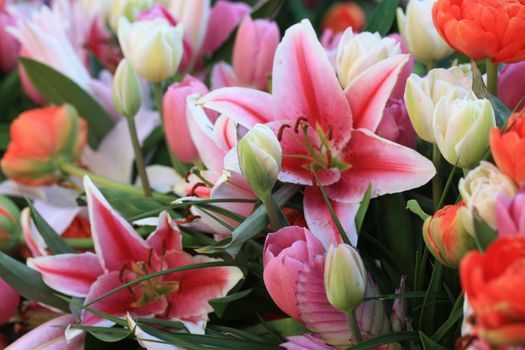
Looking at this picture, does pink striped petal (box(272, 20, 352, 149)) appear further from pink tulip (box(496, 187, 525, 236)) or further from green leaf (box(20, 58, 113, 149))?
green leaf (box(20, 58, 113, 149))

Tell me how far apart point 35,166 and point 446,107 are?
13.4 inches

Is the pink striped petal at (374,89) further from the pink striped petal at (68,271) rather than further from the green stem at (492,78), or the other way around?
the pink striped petal at (68,271)

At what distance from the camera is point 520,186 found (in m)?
0.31

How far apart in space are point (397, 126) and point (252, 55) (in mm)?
208

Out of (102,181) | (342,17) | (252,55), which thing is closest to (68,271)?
(102,181)

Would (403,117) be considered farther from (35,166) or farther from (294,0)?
(294,0)

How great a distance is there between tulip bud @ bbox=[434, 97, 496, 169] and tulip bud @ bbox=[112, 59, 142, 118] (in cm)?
22

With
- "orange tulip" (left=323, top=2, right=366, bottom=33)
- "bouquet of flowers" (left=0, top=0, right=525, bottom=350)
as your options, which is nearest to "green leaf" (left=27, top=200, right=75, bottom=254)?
"bouquet of flowers" (left=0, top=0, right=525, bottom=350)

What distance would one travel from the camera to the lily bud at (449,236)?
33 centimetres

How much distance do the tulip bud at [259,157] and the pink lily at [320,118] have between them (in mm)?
38

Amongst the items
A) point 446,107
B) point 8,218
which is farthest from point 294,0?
point 446,107

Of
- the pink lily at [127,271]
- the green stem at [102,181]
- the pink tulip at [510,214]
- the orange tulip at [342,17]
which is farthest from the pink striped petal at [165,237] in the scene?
the orange tulip at [342,17]

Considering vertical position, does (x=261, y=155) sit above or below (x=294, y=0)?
above

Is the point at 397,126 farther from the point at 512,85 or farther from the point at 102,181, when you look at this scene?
the point at 102,181
